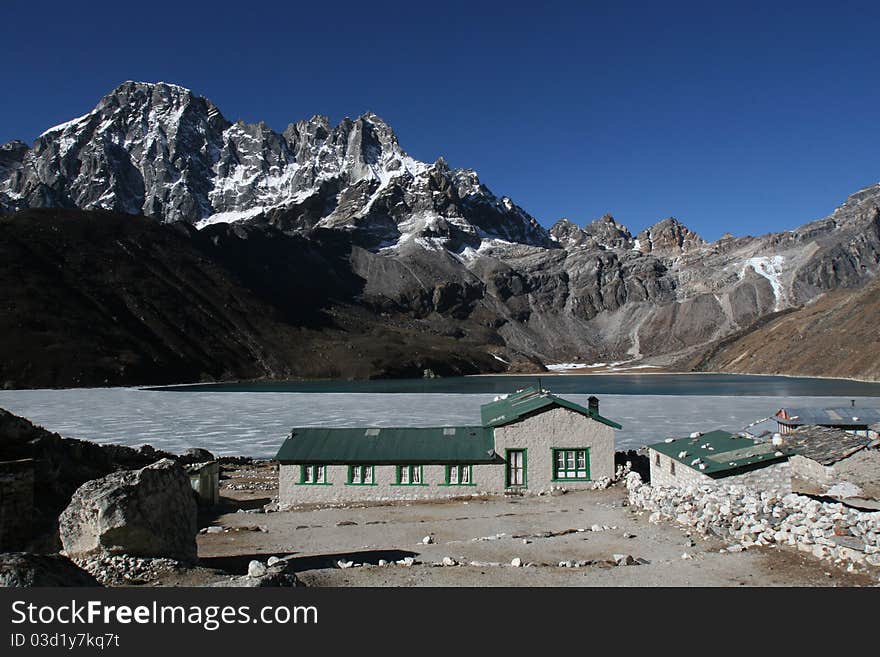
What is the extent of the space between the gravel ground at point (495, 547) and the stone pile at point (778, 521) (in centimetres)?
43

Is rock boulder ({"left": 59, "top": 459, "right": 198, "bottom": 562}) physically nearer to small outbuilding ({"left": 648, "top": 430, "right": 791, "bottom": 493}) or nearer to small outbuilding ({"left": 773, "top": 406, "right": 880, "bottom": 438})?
small outbuilding ({"left": 648, "top": 430, "right": 791, "bottom": 493})

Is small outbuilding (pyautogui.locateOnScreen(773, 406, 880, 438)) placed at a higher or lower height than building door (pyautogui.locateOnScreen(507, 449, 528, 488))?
higher

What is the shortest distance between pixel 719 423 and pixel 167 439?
4666cm

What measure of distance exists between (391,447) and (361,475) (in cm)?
183

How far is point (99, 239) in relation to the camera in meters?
182

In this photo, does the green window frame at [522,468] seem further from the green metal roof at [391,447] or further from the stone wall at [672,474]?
the stone wall at [672,474]

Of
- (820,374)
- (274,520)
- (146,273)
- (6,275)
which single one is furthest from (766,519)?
(146,273)

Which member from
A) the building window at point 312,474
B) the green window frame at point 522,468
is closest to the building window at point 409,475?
the building window at point 312,474

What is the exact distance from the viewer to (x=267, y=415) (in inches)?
2894

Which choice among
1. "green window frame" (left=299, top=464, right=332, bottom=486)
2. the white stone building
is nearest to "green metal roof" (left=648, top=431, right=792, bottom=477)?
the white stone building

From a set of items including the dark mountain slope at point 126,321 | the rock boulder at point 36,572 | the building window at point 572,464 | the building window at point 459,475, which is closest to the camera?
the rock boulder at point 36,572

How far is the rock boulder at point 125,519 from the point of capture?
503 inches

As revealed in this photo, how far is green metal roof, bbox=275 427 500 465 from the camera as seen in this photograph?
2948 cm
